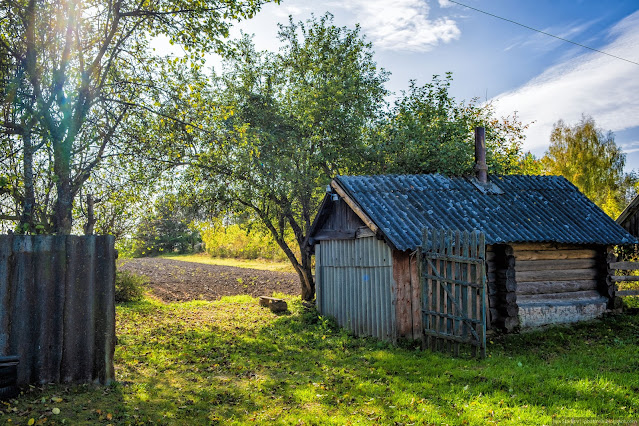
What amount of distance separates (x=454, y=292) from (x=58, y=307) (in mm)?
7372

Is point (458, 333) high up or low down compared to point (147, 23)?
down

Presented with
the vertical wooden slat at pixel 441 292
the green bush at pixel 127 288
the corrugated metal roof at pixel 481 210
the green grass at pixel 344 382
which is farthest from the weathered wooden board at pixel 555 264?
the green bush at pixel 127 288

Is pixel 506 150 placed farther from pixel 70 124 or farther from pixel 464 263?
pixel 70 124

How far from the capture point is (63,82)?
A: 32.5 feet

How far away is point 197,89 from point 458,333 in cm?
855

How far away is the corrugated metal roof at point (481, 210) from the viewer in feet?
39.0

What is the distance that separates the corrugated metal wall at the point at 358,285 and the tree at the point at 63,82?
6.62 m

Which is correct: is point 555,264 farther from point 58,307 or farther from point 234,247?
point 234,247

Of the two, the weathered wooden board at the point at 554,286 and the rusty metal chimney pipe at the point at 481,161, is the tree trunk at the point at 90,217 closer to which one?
the rusty metal chimney pipe at the point at 481,161

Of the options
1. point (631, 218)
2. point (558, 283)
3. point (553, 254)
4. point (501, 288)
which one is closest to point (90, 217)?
point (501, 288)

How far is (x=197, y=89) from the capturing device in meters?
11.8

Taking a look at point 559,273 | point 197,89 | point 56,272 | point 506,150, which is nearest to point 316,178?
point 197,89

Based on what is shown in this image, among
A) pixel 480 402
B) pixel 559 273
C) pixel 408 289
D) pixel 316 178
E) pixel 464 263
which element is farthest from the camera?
pixel 316 178

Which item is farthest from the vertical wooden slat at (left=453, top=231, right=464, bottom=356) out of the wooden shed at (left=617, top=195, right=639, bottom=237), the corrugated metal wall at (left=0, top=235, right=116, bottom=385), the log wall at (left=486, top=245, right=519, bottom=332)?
the wooden shed at (left=617, top=195, right=639, bottom=237)
